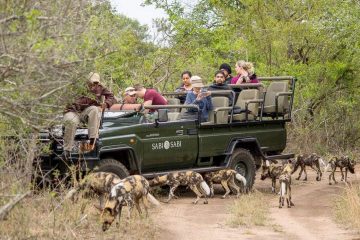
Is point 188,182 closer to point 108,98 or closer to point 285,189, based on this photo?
point 285,189

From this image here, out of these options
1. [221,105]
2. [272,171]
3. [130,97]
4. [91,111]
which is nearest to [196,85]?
[221,105]

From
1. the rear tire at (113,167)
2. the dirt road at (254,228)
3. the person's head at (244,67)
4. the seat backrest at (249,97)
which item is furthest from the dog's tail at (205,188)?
the person's head at (244,67)

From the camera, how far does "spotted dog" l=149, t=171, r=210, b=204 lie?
12.8 metres

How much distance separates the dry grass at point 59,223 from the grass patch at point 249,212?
1.28 meters

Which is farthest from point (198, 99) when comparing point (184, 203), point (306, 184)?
point (306, 184)

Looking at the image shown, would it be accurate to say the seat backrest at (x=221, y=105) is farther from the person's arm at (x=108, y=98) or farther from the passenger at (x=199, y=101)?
the person's arm at (x=108, y=98)

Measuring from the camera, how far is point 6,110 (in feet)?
24.7

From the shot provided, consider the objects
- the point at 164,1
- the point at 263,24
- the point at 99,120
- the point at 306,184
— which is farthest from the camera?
the point at 164,1

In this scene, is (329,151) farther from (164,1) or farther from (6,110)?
(6,110)

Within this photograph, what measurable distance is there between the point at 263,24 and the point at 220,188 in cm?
656

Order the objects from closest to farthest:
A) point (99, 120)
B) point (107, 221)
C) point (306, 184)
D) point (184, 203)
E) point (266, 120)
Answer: point (107, 221)
point (99, 120)
point (184, 203)
point (266, 120)
point (306, 184)

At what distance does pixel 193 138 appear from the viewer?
13258 millimetres

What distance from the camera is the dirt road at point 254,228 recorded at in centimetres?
1012

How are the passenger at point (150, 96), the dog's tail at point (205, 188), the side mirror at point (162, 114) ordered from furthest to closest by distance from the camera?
the passenger at point (150, 96)
the dog's tail at point (205, 188)
the side mirror at point (162, 114)
